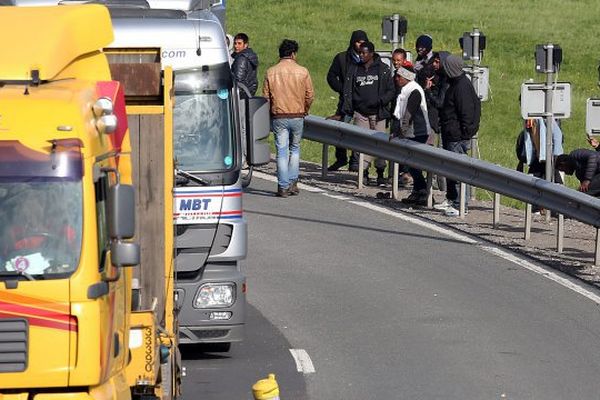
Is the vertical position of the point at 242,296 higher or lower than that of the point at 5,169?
lower

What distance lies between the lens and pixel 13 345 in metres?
9.03

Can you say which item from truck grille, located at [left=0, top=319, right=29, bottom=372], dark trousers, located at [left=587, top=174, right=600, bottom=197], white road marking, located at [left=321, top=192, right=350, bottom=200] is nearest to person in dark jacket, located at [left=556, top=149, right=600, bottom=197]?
→ dark trousers, located at [left=587, top=174, right=600, bottom=197]

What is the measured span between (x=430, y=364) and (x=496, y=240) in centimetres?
610

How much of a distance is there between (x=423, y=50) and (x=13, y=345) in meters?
15.8

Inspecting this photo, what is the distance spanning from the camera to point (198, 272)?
14.0 metres

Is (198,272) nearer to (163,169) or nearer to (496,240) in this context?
(163,169)

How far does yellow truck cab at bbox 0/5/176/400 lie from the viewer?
9.02 m

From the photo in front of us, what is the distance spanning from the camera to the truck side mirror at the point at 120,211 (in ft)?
30.5

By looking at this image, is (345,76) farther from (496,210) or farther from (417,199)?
(496,210)

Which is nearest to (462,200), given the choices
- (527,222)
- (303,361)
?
(527,222)

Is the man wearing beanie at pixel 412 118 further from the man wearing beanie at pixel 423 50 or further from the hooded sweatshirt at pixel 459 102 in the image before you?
the man wearing beanie at pixel 423 50

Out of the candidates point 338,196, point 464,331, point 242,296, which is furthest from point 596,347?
point 338,196

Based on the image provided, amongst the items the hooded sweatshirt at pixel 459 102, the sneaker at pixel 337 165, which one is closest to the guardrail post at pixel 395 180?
the hooded sweatshirt at pixel 459 102

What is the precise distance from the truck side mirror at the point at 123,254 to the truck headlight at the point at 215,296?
14.9 ft
